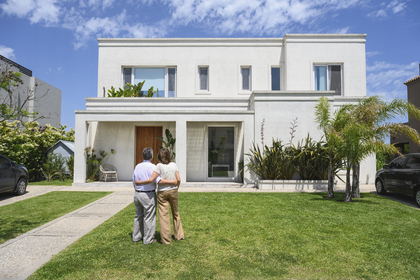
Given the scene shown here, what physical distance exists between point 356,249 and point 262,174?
6996mm

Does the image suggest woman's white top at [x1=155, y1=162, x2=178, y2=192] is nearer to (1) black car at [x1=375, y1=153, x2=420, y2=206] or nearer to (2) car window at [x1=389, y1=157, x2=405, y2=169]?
(1) black car at [x1=375, y1=153, x2=420, y2=206]

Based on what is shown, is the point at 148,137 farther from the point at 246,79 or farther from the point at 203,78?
the point at 246,79

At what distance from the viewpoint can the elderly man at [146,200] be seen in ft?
15.4

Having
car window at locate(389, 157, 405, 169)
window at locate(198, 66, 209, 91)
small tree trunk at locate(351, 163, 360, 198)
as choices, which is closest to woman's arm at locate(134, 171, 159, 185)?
small tree trunk at locate(351, 163, 360, 198)

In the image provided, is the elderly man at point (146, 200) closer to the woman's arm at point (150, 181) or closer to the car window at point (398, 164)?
the woman's arm at point (150, 181)

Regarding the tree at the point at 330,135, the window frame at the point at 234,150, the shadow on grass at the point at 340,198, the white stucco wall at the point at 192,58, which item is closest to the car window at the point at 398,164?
the shadow on grass at the point at 340,198

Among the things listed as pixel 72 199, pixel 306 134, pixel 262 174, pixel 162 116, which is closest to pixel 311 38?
pixel 306 134

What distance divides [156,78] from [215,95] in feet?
11.6

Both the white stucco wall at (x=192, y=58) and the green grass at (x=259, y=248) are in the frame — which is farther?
the white stucco wall at (x=192, y=58)

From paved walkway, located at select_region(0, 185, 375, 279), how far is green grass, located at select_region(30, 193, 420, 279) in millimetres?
265

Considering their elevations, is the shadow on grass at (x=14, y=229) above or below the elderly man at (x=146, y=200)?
below

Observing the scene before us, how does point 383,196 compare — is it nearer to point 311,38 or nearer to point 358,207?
point 358,207

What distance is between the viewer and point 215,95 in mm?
14711

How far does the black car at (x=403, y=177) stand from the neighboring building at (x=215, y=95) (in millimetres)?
3049
